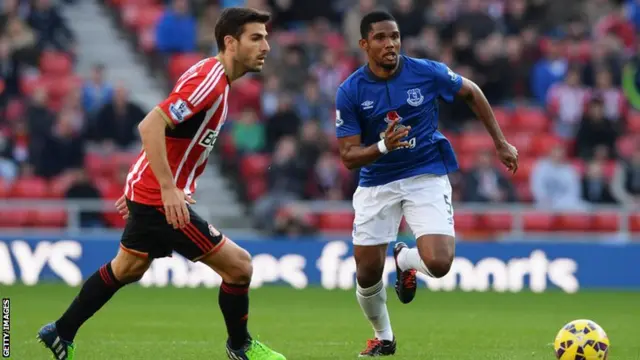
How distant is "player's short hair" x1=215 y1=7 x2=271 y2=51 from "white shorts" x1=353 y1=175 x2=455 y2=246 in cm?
192

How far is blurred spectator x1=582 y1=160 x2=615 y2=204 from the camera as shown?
802 inches

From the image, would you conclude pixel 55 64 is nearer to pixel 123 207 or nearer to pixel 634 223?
pixel 634 223

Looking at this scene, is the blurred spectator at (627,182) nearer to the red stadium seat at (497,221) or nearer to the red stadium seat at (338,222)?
the red stadium seat at (497,221)

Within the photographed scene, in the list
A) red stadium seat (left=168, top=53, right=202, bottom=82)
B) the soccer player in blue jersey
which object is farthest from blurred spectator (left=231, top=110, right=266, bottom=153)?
the soccer player in blue jersey

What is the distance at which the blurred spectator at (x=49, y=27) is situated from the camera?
72.0 ft

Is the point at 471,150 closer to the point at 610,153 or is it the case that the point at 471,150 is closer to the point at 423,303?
the point at 610,153

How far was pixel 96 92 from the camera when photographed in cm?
2106

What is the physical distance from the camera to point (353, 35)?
2272 cm

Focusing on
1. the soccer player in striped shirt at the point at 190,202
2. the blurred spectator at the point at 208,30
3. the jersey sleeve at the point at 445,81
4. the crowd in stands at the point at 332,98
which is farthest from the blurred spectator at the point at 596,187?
the soccer player in striped shirt at the point at 190,202

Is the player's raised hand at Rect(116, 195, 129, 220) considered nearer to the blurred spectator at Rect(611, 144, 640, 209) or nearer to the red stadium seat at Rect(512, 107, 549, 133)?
the blurred spectator at Rect(611, 144, 640, 209)

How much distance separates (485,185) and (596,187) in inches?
71.6

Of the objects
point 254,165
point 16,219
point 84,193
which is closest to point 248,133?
point 254,165

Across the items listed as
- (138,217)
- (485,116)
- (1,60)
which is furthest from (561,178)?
(138,217)

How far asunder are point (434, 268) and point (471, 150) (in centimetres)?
1169
